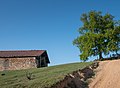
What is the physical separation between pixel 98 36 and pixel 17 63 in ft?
61.2

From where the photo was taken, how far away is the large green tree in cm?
6250

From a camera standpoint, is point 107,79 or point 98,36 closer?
point 107,79

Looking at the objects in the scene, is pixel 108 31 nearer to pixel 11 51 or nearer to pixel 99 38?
pixel 99 38

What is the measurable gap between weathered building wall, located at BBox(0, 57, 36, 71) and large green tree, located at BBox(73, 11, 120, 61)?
12585 millimetres

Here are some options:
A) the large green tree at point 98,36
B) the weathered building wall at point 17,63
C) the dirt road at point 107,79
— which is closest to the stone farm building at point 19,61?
the weathered building wall at point 17,63

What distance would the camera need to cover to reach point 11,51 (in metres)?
59.4

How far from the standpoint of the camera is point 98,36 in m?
62.2

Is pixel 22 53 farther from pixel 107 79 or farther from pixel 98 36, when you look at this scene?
pixel 107 79

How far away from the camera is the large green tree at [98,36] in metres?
62.5

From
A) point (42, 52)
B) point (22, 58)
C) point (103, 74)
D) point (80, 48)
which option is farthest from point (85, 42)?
point (103, 74)

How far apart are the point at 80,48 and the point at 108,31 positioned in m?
7.43

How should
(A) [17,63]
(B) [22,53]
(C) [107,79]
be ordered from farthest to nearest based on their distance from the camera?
(B) [22,53]
(A) [17,63]
(C) [107,79]

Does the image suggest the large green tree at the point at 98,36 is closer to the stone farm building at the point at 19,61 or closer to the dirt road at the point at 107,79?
the stone farm building at the point at 19,61

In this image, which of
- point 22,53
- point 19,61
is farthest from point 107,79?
point 22,53
